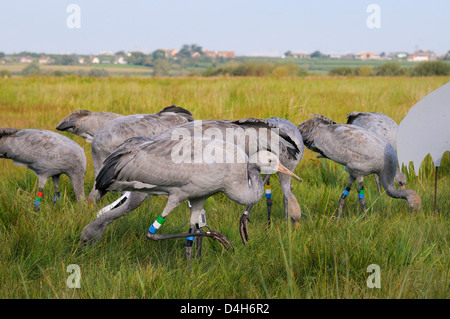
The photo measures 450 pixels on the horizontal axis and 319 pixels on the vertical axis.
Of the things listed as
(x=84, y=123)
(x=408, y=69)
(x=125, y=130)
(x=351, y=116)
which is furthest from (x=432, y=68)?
(x=125, y=130)

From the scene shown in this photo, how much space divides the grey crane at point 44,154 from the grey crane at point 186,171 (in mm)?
1731

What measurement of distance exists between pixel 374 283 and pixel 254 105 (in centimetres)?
655

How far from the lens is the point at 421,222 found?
477 cm

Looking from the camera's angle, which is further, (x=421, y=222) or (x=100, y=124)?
(x=100, y=124)

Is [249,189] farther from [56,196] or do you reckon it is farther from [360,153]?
[56,196]

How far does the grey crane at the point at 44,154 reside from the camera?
5.58 meters

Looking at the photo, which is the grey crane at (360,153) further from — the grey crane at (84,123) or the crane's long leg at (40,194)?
the crane's long leg at (40,194)

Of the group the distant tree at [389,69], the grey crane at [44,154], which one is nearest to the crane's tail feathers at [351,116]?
the grey crane at [44,154]

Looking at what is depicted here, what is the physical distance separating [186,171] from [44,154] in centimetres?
242

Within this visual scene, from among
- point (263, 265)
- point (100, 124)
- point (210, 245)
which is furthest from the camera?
point (100, 124)
